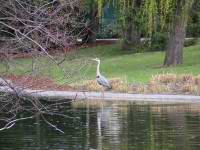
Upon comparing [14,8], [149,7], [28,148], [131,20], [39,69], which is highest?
[14,8]

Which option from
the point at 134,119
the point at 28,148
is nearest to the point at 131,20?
the point at 134,119

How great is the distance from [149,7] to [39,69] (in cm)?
2325

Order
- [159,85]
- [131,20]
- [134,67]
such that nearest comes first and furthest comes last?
[159,85]
[134,67]
[131,20]

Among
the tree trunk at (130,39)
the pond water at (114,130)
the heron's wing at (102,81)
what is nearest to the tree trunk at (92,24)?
the tree trunk at (130,39)

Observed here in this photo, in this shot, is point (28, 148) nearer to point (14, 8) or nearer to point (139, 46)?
point (14, 8)

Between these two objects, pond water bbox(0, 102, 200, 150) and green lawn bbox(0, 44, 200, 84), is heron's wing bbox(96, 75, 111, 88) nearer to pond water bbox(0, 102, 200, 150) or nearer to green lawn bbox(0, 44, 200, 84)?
green lawn bbox(0, 44, 200, 84)

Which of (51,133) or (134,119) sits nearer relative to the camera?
(51,133)

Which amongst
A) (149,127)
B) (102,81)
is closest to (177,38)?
(102,81)

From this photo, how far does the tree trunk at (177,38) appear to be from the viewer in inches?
1357

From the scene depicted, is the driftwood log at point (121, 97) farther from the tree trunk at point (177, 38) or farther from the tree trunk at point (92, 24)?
the tree trunk at point (92, 24)

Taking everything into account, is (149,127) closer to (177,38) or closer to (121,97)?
(121,97)

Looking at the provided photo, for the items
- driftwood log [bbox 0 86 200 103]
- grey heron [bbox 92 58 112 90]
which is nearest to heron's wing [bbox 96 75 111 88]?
grey heron [bbox 92 58 112 90]

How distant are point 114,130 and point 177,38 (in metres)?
17.8

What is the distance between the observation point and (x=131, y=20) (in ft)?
137
